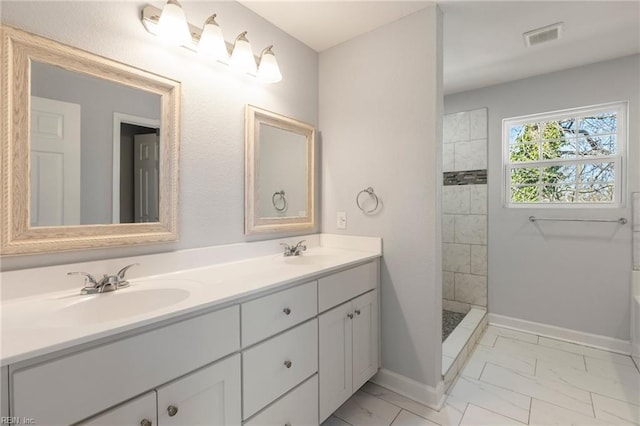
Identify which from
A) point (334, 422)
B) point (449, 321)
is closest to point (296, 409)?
point (334, 422)

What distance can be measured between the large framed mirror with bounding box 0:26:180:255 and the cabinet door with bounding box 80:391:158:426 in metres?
0.65

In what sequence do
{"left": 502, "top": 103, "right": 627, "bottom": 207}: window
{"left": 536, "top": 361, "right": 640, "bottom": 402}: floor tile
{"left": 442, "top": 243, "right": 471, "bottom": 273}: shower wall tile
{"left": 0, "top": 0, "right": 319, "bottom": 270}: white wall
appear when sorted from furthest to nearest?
{"left": 442, "top": 243, "right": 471, "bottom": 273}: shower wall tile, {"left": 502, "top": 103, "right": 627, "bottom": 207}: window, {"left": 536, "top": 361, "right": 640, "bottom": 402}: floor tile, {"left": 0, "top": 0, "right": 319, "bottom": 270}: white wall

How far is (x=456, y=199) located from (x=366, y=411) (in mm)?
2268

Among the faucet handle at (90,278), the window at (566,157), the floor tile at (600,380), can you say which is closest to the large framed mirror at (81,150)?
the faucet handle at (90,278)

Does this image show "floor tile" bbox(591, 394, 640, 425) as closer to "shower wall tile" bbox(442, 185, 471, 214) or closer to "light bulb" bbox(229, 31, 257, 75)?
"shower wall tile" bbox(442, 185, 471, 214)

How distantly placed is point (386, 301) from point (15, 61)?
6.80ft

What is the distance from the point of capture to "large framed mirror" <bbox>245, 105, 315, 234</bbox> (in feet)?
5.73

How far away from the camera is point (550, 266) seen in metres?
2.65

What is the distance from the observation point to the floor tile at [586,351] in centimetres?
226

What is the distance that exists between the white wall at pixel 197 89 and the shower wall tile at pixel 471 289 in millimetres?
2456

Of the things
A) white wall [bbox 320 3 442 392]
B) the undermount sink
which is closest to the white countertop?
the undermount sink

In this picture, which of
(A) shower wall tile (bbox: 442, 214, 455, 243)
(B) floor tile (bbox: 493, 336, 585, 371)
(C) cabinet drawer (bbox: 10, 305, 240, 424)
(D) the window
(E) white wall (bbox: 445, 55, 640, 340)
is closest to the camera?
(C) cabinet drawer (bbox: 10, 305, 240, 424)

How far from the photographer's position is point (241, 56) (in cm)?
161

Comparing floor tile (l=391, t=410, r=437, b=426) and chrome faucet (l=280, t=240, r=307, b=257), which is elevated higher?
chrome faucet (l=280, t=240, r=307, b=257)
